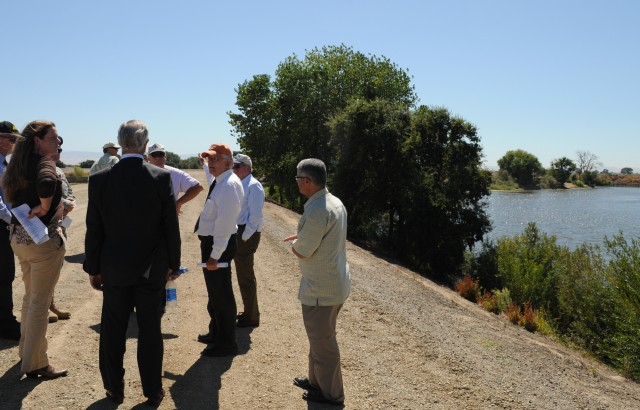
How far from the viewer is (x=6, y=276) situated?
17.5ft

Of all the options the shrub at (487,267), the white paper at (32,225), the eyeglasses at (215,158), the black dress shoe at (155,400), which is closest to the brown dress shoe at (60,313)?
the white paper at (32,225)

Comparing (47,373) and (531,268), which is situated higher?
(47,373)

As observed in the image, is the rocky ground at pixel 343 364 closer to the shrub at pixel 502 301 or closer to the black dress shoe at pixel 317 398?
the black dress shoe at pixel 317 398

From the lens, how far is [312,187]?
163 inches

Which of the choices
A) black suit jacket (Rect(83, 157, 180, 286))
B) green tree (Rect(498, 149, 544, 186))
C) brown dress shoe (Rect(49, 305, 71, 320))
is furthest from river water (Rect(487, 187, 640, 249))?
green tree (Rect(498, 149, 544, 186))

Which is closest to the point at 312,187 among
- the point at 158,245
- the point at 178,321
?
the point at 158,245

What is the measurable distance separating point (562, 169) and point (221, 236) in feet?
412

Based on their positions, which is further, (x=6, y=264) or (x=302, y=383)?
(x=6, y=264)

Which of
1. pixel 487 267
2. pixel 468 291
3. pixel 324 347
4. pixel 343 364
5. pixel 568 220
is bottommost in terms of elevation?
pixel 487 267

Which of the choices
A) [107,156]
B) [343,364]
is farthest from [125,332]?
[107,156]

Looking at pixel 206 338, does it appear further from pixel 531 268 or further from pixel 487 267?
pixel 487 267

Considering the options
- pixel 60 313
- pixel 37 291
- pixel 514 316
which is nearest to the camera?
pixel 37 291

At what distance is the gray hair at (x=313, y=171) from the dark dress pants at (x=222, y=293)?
4.61ft

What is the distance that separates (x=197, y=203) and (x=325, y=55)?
62.2 ft
